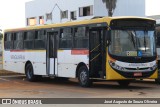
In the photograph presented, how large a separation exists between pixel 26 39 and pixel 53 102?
12.1 meters

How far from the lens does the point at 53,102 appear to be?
49.4 ft

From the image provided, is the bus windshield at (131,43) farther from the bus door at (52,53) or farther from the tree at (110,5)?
the tree at (110,5)

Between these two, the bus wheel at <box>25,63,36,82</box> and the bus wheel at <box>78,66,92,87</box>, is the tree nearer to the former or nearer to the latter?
the bus wheel at <box>25,63,36,82</box>

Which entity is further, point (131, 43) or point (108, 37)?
point (131, 43)

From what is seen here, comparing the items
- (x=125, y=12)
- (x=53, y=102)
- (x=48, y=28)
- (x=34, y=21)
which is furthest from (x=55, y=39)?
(x=34, y=21)

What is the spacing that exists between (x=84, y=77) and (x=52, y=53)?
3.62 meters

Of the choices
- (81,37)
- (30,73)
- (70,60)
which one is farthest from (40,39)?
(81,37)

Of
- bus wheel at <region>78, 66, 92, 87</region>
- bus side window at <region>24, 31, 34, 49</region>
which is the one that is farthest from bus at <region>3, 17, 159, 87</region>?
bus side window at <region>24, 31, 34, 49</region>

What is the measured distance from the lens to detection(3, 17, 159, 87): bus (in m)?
19.7

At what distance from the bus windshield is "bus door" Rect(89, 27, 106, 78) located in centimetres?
66

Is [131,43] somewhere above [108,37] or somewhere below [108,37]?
below

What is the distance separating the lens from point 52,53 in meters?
24.1

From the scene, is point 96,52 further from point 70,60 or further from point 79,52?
point 70,60

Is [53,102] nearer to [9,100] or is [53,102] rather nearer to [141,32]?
[9,100]
